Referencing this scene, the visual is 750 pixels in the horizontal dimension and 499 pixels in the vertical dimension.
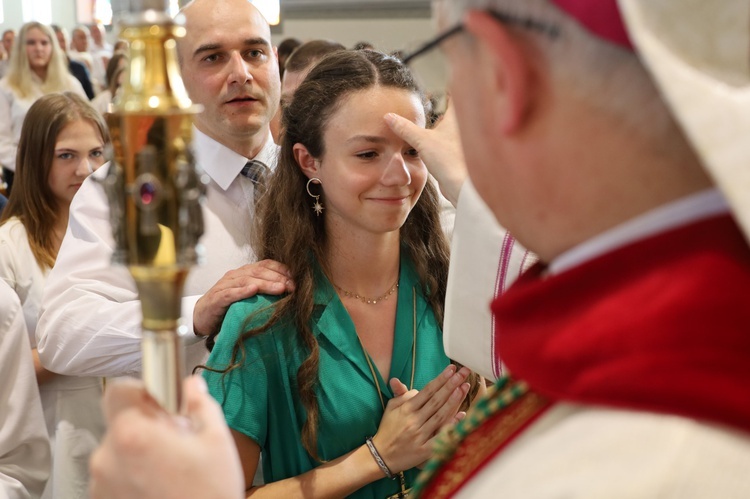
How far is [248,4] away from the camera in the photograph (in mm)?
2818

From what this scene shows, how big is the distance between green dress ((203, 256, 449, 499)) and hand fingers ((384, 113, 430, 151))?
0.45m

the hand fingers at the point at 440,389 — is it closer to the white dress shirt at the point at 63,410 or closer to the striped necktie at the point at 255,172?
Result: the striped necktie at the point at 255,172

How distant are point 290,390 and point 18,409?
0.85 meters

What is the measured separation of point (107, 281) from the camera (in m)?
2.53

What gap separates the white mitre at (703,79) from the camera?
647 mm

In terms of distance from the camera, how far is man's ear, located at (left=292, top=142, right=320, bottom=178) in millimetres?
2230

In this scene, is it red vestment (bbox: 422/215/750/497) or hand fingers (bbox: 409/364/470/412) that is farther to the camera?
hand fingers (bbox: 409/364/470/412)

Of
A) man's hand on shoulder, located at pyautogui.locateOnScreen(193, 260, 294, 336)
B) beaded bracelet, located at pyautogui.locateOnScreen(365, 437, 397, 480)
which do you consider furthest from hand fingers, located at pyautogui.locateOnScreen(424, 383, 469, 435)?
man's hand on shoulder, located at pyautogui.locateOnScreen(193, 260, 294, 336)

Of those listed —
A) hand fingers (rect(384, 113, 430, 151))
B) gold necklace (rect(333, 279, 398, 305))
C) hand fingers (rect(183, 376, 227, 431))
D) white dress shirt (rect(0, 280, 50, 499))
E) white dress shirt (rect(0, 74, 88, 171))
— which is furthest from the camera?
A: white dress shirt (rect(0, 74, 88, 171))

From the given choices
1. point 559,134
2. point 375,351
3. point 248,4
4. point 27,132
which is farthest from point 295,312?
point 27,132

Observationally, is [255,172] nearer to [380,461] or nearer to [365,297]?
[365,297]

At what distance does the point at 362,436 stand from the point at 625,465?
4.60 feet

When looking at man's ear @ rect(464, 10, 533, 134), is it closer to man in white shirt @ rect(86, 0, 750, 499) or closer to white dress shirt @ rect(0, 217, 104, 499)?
man in white shirt @ rect(86, 0, 750, 499)

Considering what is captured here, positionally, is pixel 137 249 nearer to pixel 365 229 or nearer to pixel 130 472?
pixel 130 472
